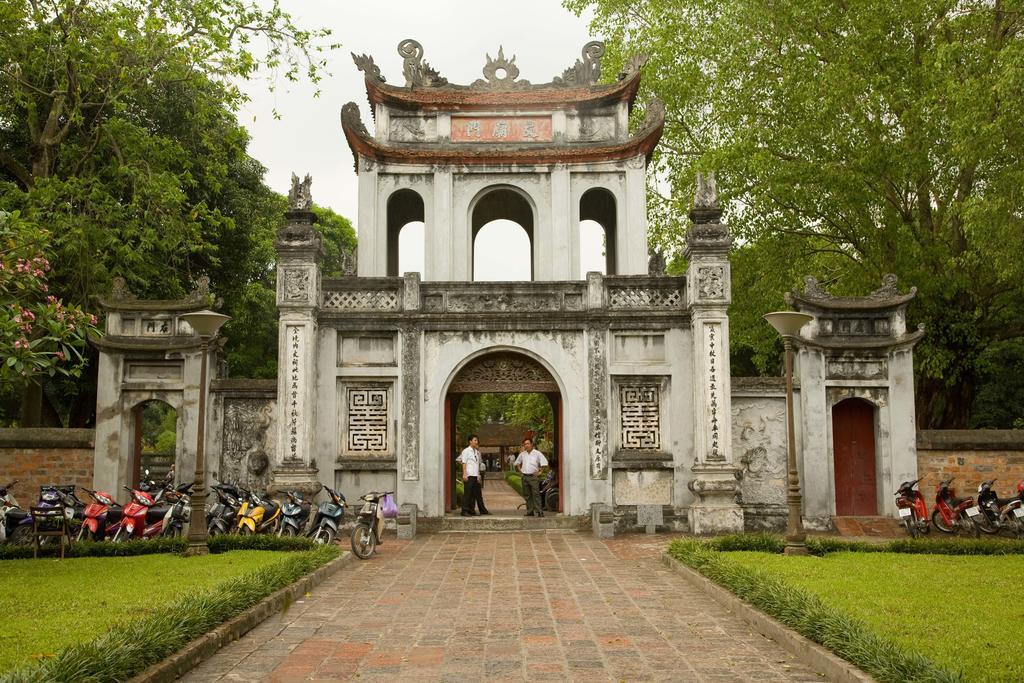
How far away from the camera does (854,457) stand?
1510 centimetres

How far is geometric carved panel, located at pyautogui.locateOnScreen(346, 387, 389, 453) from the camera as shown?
49.0 ft

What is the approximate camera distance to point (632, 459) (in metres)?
14.7

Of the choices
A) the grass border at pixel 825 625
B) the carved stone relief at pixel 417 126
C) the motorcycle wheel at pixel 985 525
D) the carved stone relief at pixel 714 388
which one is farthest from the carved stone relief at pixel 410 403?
the motorcycle wheel at pixel 985 525

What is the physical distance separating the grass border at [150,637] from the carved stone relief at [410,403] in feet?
19.5

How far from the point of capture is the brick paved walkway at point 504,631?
5988 millimetres

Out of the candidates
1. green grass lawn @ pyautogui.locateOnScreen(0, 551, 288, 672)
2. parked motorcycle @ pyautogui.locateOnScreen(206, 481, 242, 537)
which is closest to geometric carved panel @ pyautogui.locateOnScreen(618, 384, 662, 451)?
parked motorcycle @ pyautogui.locateOnScreen(206, 481, 242, 537)

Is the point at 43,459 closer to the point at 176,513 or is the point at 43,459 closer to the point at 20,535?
the point at 20,535

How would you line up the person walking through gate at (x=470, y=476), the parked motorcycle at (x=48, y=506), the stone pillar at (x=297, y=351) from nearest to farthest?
the parked motorcycle at (x=48, y=506) < the stone pillar at (x=297, y=351) < the person walking through gate at (x=470, y=476)

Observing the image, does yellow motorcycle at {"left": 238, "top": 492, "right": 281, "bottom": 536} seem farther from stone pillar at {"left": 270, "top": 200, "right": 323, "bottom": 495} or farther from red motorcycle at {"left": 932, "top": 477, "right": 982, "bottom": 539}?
red motorcycle at {"left": 932, "top": 477, "right": 982, "bottom": 539}

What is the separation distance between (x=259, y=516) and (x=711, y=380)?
7.07 meters

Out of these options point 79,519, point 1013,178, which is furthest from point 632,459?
point 79,519

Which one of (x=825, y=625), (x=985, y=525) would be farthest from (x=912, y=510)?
(x=825, y=625)

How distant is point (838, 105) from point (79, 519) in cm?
1561

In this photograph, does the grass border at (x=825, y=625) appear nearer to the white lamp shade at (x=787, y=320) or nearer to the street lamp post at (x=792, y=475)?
the street lamp post at (x=792, y=475)
